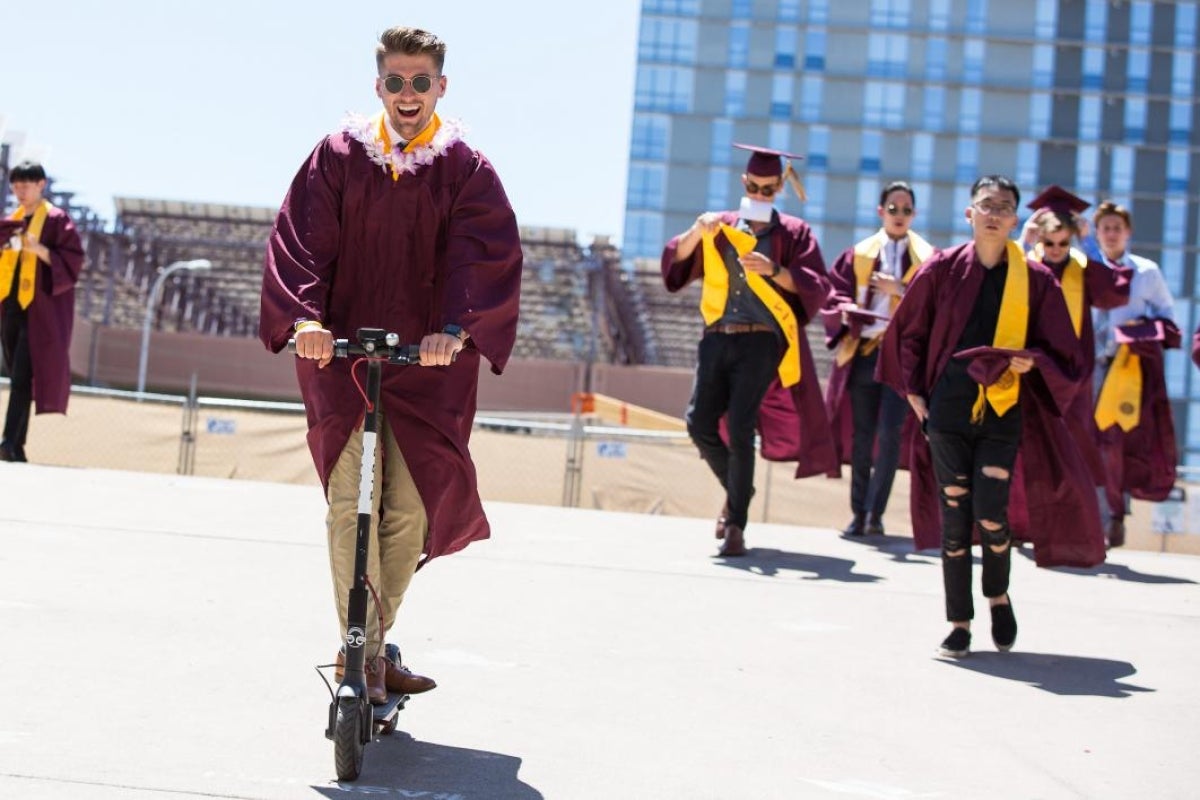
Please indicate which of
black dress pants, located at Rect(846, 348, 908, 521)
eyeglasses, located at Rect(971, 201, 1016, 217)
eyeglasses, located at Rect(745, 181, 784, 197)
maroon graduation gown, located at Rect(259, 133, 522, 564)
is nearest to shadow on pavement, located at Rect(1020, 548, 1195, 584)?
black dress pants, located at Rect(846, 348, 908, 521)

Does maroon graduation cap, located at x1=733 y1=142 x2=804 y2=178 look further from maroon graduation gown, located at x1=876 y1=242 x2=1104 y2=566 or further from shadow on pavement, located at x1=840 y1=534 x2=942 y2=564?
maroon graduation gown, located at x1=876 y1=242 x2=1104 y2=566

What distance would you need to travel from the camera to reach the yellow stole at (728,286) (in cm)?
846

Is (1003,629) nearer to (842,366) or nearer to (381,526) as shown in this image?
(381,526)

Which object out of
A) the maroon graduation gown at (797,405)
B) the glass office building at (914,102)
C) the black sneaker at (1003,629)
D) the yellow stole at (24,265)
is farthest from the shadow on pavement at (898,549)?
the glass office building at (914,102)

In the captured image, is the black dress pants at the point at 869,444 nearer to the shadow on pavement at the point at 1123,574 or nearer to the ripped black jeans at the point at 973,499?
the shadow on pavement at the point at 1123,574

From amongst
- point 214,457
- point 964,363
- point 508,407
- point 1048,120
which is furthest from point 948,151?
point 964,363

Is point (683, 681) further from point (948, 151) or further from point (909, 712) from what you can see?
point (948, 151)

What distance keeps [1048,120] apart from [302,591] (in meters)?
82.3

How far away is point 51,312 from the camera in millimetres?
11633

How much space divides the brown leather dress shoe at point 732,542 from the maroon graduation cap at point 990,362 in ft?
8.63

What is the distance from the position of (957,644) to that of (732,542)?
250 cm

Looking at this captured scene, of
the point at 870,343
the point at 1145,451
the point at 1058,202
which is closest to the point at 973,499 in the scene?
the point at 1058,202

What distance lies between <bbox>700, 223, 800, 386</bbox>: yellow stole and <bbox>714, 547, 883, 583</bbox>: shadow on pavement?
1091mm

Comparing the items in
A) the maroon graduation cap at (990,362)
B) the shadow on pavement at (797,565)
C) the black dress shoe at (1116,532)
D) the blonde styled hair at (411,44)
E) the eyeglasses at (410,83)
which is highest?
the blonde styled hair at (411,44)
